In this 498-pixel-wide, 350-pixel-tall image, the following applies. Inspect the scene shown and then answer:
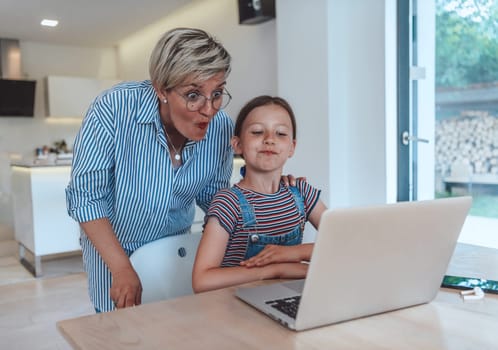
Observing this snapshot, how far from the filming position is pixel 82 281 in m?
3.67

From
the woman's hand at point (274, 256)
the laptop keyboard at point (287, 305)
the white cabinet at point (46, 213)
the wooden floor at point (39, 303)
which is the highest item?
the woman's hand at point (274, 256)

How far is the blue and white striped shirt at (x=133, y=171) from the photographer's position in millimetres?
1158

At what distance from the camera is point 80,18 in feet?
17.4

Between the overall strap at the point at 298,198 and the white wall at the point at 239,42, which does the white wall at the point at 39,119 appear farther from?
the overall strap at the point at 298,198

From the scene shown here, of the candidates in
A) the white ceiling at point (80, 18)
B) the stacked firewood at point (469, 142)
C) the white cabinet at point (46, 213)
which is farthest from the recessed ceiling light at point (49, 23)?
the stacked firewood at point (469, 142)

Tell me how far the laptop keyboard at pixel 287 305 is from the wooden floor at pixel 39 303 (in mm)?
2051

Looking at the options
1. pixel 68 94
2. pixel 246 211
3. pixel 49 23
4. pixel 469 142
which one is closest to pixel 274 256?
pixel 246 211

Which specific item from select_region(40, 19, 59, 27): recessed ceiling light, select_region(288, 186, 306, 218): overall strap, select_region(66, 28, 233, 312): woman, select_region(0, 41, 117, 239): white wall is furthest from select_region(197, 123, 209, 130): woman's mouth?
select_region(0, 41, 117, 239): white wall

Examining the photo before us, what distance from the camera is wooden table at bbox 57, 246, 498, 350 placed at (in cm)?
62

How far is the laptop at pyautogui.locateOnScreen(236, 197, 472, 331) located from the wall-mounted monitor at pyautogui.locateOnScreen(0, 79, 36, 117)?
623 cm

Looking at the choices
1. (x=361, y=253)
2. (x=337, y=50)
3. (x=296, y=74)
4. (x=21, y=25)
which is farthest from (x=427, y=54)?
(x=21, y=25)

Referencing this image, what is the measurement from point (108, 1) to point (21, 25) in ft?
5.09

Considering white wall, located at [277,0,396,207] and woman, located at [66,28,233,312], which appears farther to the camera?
white wall, located at [277,0,396,207]

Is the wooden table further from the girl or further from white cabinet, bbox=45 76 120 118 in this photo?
white cabinet, bbox=45 76 120 118
